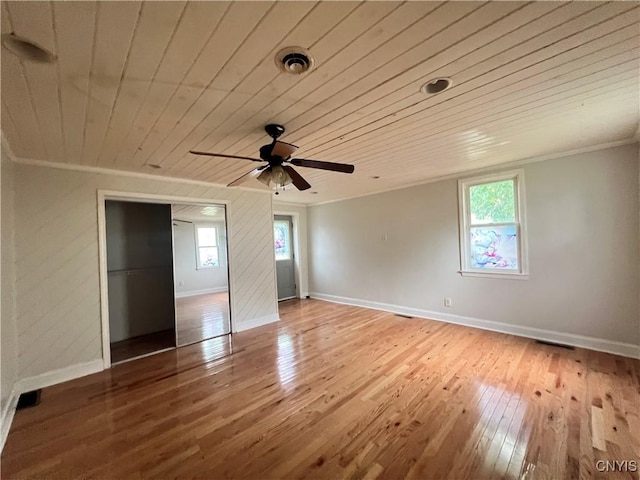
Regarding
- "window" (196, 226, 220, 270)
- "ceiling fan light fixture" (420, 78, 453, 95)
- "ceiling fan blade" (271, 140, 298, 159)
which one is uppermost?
"ceiling fan light fixture" (420, 78, 453, 95)

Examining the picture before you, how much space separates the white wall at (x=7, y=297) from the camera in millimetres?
2178

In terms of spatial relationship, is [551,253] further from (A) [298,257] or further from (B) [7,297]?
(B) [7,297]

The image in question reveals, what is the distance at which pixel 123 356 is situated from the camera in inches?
137

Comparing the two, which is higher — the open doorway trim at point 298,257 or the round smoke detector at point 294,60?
the round smoke detector at point 294,60

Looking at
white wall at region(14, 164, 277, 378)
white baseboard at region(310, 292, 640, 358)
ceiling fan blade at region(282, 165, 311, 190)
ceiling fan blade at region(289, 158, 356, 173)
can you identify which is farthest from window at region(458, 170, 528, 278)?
white wall at region(14, 164, 277, 378)

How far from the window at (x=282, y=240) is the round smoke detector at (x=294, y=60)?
17.0 feet

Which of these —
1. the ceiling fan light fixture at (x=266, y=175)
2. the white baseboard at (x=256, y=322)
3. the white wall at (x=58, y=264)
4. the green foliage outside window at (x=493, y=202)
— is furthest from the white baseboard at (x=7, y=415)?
the green foliage outside window at (x=493, y=202)

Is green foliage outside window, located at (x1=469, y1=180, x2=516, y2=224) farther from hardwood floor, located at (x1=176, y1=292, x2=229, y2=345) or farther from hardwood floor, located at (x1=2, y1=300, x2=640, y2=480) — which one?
hardwood floor, located at (x1=176, y1=292, x2=229, y2=345)

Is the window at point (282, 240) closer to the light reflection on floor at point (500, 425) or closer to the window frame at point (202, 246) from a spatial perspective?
the window frame at point (202, 246)

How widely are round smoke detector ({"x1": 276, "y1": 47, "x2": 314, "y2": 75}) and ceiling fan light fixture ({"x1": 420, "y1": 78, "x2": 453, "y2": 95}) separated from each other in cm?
81

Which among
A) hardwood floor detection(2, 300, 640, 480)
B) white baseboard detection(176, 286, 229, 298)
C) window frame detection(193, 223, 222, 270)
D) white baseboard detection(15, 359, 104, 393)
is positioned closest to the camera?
hardwood floor detection(2, 300, 640, 480)

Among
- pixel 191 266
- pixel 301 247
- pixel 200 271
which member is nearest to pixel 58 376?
pixel 191 266

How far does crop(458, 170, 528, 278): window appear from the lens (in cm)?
Answer: 369

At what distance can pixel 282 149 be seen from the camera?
2.03 m
